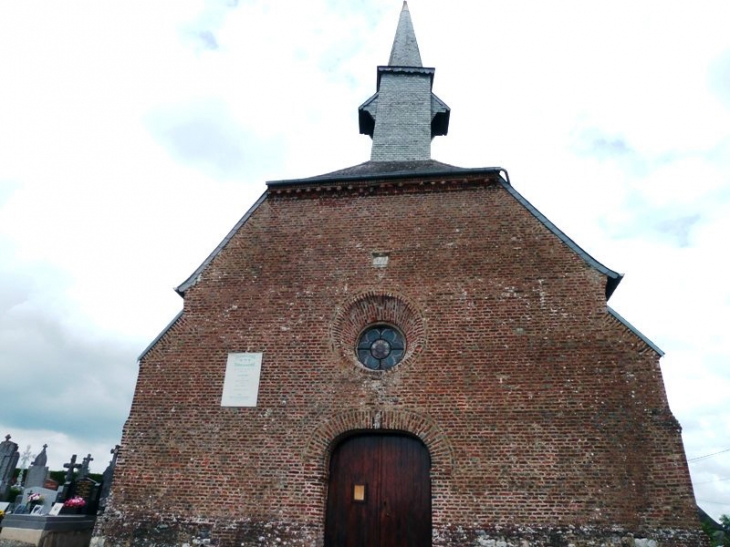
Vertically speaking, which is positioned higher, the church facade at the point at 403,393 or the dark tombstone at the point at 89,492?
the church facade at the point at 403,393

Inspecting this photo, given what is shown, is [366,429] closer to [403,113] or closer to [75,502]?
[75,502]

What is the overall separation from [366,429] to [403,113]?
1001cm

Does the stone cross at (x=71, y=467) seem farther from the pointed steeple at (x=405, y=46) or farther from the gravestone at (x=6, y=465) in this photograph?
the pointed steeple at (x=405, y=46)

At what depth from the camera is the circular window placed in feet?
31.8

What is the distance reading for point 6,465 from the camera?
1297 cm

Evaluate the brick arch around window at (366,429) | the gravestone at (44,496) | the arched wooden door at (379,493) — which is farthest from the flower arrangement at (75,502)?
the arched wooden door at (379,493)

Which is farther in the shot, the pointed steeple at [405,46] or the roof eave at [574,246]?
the pointed steeple at [405,46]

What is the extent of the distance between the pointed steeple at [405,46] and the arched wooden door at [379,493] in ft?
43.9

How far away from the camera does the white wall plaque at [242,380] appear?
9.46 m

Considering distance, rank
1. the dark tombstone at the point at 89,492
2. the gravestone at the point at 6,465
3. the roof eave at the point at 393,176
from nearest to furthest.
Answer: the roof eave at the point at 393,176
the dark tombstone at the point at 89,492
the gravestone at the point at 6,465

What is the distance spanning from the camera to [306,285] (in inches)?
409

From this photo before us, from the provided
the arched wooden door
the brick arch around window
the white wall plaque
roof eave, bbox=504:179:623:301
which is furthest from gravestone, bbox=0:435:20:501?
roof eave, bbox=504:179:623:301

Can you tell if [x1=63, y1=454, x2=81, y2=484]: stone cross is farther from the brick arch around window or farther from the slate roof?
the brick arch around window

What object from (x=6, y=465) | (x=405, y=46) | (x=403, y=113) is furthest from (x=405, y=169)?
(x=6, y=465)
